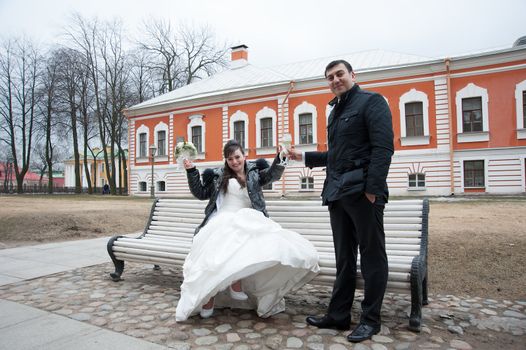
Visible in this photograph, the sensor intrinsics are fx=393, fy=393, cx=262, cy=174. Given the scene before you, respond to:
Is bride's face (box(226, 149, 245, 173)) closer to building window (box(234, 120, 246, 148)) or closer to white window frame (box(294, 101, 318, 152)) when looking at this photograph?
white window frame (box(294, 101, 318, 152))

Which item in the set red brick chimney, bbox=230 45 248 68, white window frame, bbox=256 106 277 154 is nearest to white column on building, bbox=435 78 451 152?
white window frame, bbox=256 106 277 154

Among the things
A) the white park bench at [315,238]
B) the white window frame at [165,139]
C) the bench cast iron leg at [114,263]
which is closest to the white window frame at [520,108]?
the white park bench at [315,238]

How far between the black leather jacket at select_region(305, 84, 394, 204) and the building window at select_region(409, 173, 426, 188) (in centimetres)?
1751

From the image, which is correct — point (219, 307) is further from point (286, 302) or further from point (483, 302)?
point (483, 302)

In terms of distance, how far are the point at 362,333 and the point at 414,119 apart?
18551 mm

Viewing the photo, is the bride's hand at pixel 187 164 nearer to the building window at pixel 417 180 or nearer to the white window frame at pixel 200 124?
the building window at pixel 417 180

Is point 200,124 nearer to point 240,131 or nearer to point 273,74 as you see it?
point 240,131

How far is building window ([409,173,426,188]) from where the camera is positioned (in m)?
19.0

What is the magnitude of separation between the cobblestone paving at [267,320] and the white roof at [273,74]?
17.8 meters

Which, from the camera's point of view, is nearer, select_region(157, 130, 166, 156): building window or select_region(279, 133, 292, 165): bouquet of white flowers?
select_region(279, 133, 292, 165): bouquet of white flowers

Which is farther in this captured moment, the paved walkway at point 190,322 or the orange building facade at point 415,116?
the orange building facade at point 415,116

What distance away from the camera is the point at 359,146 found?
277 cm

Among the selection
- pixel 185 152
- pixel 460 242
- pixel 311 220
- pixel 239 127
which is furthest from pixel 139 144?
pixel 311 220

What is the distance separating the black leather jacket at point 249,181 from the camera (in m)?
3.76
